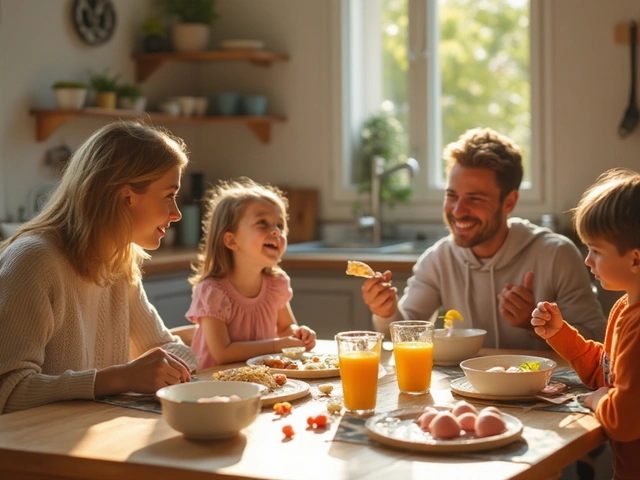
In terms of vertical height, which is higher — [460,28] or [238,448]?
[460,28]

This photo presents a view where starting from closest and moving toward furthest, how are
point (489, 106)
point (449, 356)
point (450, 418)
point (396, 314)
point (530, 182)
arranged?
1. point (450, 418)
2. point (449, 356)
3. point (396, 314)
4. point (530, 182)
5. point (489, 106)

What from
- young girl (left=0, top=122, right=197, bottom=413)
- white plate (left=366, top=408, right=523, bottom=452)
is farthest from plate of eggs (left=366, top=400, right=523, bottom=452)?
young girl (left=0, top=122, right=197, bottom=413)

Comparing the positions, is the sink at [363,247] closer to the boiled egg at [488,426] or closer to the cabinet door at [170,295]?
the cabinet door at [170,295]

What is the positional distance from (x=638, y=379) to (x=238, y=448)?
0.66 metres

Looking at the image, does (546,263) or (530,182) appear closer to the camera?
(546,263)

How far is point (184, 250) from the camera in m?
4.22

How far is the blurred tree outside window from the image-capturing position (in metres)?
4.32

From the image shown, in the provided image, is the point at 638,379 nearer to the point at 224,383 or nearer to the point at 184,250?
the point at 224,383

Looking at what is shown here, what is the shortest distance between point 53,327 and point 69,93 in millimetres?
2157

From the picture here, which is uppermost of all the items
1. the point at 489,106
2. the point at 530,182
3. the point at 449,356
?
the point at 489,106

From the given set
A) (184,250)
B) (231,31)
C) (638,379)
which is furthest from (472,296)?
(231,31)

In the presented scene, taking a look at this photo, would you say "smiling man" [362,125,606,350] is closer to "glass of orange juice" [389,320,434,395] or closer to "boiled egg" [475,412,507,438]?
"glass of orange juice" [389,320,434,395]

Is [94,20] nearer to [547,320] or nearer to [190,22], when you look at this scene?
[190,22]

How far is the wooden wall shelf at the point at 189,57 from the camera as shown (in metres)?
4.42
